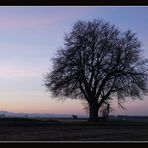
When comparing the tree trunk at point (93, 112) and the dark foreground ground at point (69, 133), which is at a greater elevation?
the tree trunk at point (93, 112)

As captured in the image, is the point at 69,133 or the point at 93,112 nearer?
the point at 69,133

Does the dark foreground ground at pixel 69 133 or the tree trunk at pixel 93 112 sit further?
the tree trunk at pixel 93 112

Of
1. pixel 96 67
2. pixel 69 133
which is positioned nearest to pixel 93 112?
pixel 96 67

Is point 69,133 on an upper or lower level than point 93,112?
lower

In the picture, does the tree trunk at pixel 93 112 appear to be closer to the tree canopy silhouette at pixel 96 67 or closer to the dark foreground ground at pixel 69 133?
the tree canopy silhouette at pixel 96 67

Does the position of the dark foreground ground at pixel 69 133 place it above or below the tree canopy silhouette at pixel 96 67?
below

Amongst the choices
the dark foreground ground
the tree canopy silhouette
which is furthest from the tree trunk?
the dark foreground ground

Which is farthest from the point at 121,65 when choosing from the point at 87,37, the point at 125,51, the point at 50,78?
the point at 50,78

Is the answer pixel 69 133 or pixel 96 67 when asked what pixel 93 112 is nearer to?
pixel 96 67

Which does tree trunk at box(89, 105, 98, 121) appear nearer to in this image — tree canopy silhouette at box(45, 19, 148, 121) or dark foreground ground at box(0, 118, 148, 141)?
tree canopy silhouette at box(45, 19, 148, 121)

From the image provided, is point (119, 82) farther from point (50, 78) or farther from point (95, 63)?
point (50, 78)

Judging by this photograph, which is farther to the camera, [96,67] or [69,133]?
[96,67]

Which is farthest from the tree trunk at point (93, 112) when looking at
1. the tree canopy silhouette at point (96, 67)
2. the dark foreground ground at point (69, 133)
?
the dark foreground ground at point (69, 133)
